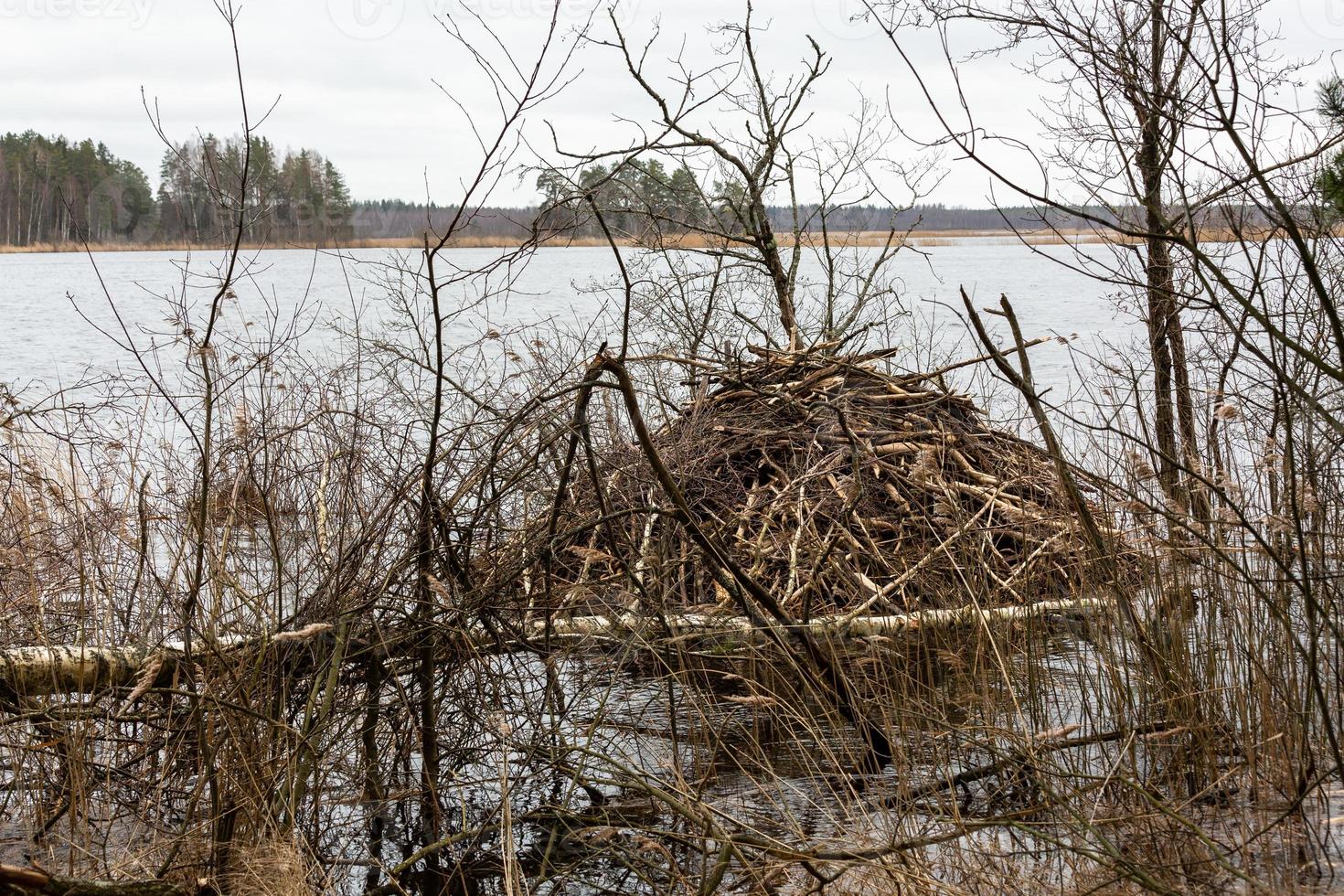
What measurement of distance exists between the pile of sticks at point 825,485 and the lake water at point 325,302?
3.30ft

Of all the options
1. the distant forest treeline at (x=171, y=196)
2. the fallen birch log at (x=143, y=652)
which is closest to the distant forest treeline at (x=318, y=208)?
the distant forest treeline at (x=171, y=196)

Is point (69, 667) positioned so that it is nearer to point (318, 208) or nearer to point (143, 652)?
point (143, 652)

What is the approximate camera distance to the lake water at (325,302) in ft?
33.5

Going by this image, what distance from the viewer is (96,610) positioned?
5.32 m

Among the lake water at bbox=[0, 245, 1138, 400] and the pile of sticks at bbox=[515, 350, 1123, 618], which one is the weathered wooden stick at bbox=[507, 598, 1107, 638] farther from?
the lake water at bbox=[0, 245, 1138, 400]

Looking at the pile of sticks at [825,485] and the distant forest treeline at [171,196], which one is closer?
the distant forest treeline at [171,196]

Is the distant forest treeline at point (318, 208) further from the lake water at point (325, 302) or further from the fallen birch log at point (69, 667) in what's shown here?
the fallen birch log at point (69, 667)

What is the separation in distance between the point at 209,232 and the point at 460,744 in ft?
7.09

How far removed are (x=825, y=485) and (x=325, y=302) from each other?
2916 centimetres

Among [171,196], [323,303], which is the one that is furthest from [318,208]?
[323,303]

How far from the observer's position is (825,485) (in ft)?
23.8

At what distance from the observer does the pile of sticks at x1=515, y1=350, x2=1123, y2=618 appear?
251 inches

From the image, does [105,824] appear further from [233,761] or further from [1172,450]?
[1172,450]

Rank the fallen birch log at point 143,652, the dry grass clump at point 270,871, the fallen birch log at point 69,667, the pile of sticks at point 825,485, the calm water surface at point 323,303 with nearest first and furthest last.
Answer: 1. the dry grass clump at point 270,871
2. the fallen birch log at point 143,652
3. the fallen birch log at point 69,667
4. the pile of sticks at point 825,485
5. the calm water surface at point 323,303
